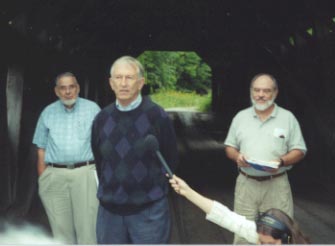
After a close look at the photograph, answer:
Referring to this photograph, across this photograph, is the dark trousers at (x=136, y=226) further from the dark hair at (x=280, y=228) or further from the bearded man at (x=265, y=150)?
the bearded man at (x=265, y=150)

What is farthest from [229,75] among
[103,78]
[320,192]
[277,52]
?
[320,192]

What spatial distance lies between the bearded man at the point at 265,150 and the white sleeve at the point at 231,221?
1.23 metres

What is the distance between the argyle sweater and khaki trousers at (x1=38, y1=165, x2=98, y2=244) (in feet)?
4.06

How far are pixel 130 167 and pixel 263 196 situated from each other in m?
1.57

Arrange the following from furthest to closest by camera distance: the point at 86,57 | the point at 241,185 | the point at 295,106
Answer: the point at 86,57 → the point at 295,106 → the point at 241,185

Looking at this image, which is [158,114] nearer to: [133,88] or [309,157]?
[133,88]

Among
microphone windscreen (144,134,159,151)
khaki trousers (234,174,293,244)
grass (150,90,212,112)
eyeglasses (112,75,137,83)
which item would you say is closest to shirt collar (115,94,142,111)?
eyeglasses (112,75,137,83)

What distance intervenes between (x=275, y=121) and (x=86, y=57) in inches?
401

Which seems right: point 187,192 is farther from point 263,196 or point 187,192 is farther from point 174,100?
point 174,100

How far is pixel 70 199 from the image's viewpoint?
4785mm

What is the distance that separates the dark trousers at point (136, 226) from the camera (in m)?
3.48

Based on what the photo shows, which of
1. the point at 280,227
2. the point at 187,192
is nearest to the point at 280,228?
the point at 280,227

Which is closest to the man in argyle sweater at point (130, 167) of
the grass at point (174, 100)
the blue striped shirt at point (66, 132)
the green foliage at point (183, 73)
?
the blue striped shirt at point (66, 132)

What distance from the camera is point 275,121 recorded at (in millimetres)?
4527
